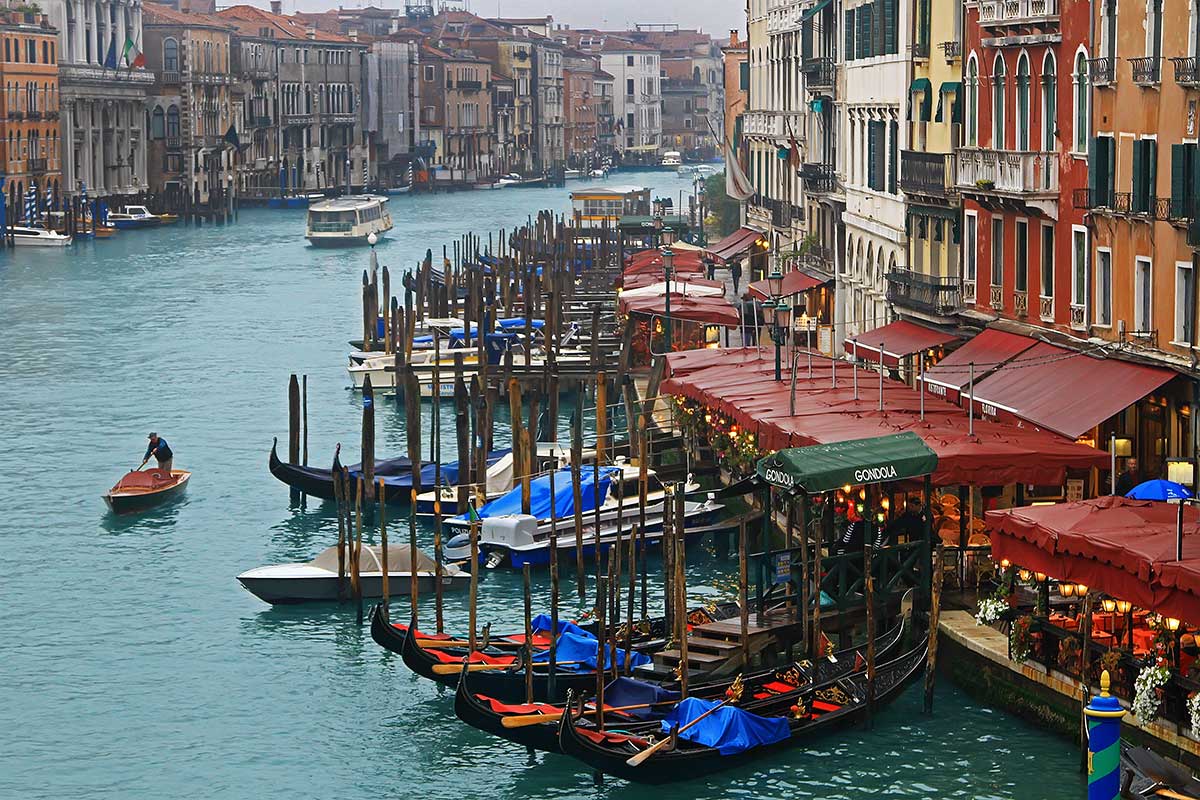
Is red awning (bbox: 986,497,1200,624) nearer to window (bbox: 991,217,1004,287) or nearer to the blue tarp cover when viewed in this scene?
the blue tarp cover

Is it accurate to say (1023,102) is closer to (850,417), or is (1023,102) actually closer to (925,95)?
(925,95)

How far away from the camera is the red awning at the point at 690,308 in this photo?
121 feet

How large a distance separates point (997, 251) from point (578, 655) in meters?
9.38

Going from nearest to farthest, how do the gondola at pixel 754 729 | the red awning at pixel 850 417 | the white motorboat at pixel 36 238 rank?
the gondola at pixel 754 729 < the red awning at pixel 850 417 < the white motorboat at pixel 36 238

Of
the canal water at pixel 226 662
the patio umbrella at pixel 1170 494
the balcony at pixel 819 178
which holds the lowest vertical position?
the canal water at pixel 226 662

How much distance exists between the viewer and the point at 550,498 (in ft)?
80.8

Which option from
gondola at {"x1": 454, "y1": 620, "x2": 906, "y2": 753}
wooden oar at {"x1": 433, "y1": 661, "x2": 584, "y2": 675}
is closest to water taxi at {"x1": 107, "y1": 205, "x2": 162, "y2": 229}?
wooden oar at {"x1": 433, "y1": 661, "x2": 584, "y2": 675}

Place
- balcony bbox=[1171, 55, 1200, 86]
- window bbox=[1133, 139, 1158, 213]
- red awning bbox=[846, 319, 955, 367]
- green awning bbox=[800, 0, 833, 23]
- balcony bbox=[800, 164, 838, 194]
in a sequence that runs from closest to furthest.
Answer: balcony bbox=[1171, 55, 1200, 86] < window bbox=[1133, 139, 1158, 213] < red awning bbox=[846, 319, 955, 367] < balcony bbox=[800, 164, 838, 194] < green awning bbox=[800, 0, 833, 23]

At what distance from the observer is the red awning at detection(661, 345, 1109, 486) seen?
19.5 m

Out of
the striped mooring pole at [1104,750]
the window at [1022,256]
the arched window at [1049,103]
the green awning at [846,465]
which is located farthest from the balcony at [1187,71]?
the striped mooring pole at [1104,750]

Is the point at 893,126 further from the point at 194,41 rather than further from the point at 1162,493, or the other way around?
the point at 194,41

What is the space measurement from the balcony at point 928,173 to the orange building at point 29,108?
2205 inches

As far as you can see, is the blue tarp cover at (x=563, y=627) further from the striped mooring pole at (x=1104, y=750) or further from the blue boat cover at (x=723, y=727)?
the striped mooring pole at (x=1104, y=750)

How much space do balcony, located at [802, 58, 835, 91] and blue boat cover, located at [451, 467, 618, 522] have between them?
43.2ft
